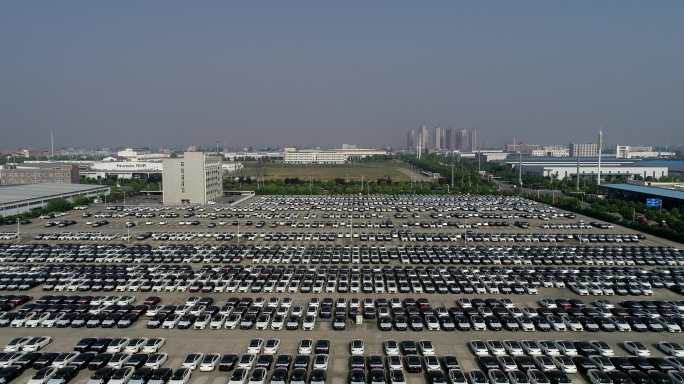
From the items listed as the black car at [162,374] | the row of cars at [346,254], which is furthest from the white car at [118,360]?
the row of cars at [346,254]

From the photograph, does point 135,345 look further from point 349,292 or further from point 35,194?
point 35,194

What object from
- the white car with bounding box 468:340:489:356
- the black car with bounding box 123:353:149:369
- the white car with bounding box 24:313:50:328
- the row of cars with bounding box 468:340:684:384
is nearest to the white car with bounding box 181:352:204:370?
the black car with bounding box 123:353:149:369

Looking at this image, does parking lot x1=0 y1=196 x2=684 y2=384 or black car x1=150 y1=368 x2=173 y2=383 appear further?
parking lot x1=0 y1=196 x2=684 y2=384

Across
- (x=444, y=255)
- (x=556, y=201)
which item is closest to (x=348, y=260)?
(x=444, y=255)

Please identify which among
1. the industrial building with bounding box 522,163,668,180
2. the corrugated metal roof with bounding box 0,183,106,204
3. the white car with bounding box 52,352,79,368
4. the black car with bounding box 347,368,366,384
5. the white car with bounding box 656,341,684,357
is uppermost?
the industrial building with bounding box 522,163,668,180

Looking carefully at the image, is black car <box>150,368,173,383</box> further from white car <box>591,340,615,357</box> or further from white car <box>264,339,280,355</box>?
white car <box>591,340,615,357</box>

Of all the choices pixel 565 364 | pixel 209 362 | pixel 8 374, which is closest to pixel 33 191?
pixel 8 374

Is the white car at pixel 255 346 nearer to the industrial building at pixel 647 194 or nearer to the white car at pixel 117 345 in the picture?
the white car at pixel 117 345

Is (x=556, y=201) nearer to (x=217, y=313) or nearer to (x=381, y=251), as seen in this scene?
(x=381, y=251)
